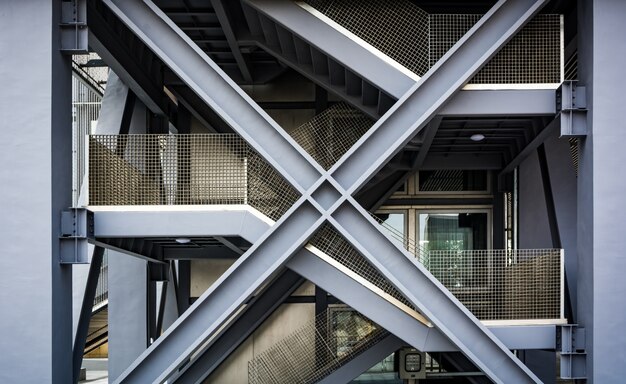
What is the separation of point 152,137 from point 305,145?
2643mm

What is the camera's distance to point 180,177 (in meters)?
9.96

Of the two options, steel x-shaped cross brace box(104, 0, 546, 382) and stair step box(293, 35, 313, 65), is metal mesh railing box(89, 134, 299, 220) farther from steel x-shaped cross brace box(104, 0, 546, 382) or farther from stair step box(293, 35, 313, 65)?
stair step box(293, 35, 313, 65)

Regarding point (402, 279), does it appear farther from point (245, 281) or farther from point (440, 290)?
point (245, 281)

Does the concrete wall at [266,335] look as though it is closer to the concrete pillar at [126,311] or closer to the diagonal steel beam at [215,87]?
the concrete pillar at [126,311]

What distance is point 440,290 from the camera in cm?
900

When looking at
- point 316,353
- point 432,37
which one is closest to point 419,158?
point 432,37

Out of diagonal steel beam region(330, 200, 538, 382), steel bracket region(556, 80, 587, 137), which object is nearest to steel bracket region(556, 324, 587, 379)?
diagonal steel beam region(330, 200, 538, 382)

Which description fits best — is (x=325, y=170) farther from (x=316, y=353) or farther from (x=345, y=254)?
(x=316, y=353)

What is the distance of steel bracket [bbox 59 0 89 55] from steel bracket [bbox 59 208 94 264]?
2306 mm

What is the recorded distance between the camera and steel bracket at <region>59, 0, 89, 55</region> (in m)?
8.77

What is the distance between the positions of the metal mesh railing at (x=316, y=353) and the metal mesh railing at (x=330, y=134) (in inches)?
152
